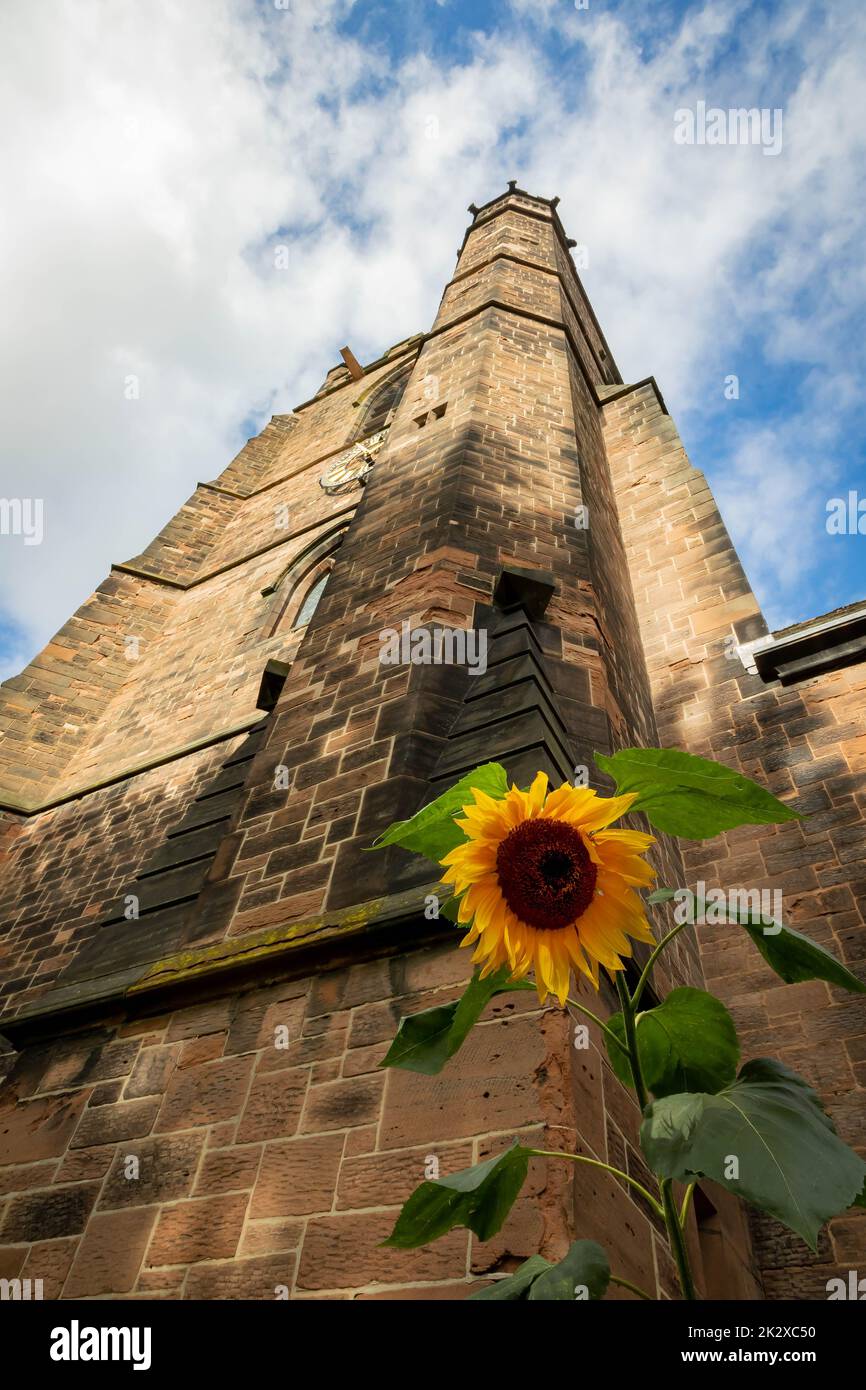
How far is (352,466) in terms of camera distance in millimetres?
15977

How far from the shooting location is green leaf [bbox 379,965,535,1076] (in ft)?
4.81

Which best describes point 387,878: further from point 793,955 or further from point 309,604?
point 309,604

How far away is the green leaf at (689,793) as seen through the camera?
4.65ft

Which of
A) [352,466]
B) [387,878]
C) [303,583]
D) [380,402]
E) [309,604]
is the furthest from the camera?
[380,402]

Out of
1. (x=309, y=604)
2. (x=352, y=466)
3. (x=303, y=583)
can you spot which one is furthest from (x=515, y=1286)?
(x=352, y=466)

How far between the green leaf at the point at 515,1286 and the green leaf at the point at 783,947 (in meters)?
0.57

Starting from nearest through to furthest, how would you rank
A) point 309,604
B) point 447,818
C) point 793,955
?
point 793,955
point 447,818
point 309,604

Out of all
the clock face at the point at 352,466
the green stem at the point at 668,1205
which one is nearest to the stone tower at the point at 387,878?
the green stem at the point at 668,1205

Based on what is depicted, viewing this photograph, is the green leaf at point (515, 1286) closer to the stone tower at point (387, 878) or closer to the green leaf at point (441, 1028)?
the green leaf at point (441, 1028)

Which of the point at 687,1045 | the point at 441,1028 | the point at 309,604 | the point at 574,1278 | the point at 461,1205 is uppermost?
the point at 309,604

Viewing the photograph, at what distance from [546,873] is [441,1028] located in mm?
338

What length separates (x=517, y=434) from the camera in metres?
8.92

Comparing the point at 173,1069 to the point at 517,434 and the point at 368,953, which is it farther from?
the point at 517,434
